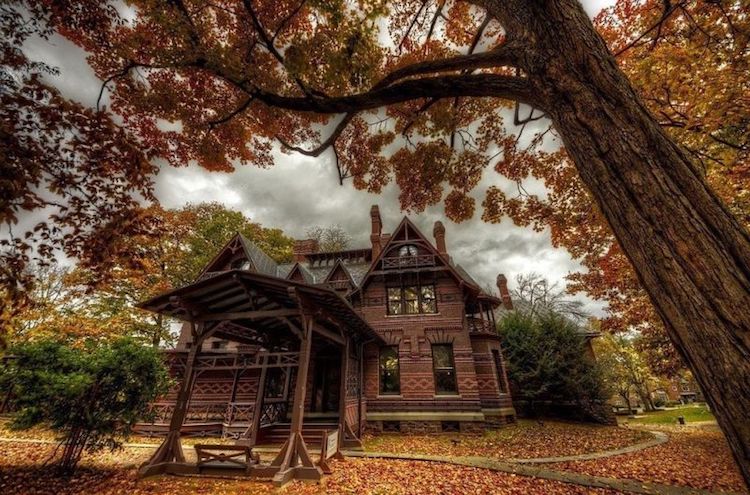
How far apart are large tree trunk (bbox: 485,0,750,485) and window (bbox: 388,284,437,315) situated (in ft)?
46.2

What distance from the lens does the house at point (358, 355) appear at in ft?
32.5

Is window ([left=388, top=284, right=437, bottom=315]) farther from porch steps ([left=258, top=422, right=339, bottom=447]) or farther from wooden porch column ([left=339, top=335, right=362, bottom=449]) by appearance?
porch steps ([left=258, top=422, right=339, bottom=447])

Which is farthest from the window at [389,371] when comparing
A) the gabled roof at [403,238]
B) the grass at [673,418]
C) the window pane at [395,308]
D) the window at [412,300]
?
the grass at [673,418]

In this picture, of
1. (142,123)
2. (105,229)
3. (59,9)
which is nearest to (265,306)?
(105,229)

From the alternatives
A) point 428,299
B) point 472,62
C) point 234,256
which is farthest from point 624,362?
point 472,62

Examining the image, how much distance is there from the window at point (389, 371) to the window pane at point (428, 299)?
8.39 ft

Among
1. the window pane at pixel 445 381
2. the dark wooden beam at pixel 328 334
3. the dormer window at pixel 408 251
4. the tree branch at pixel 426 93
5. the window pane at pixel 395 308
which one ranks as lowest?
the window pane at pixel 445 381

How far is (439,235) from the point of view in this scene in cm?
2031

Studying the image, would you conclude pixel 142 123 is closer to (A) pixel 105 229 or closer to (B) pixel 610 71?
(A) pixel 105 229

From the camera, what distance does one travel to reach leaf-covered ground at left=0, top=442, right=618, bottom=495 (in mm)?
6129

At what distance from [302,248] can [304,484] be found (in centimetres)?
1772

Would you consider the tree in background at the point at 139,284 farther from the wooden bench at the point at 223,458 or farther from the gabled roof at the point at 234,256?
the wooden bench at the point at 223,458

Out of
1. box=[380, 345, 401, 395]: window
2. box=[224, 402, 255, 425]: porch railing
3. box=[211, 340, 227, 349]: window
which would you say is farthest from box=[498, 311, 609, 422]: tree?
box=[211, 340, 227, 349]: window

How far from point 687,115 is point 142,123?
12.5 metres
